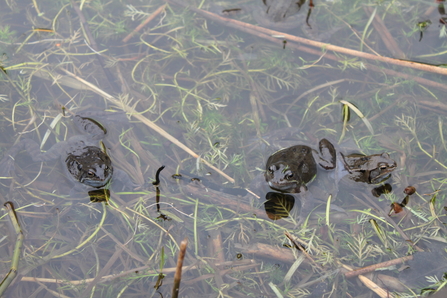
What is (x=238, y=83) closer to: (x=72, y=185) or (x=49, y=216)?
(x=72, y=185)

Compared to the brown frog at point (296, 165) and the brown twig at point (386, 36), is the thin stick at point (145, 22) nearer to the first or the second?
the brown frog at point (296, 165)

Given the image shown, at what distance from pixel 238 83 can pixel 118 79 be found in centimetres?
205

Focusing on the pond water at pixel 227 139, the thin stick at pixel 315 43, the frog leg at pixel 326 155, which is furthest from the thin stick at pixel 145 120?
the thin stick at pixel 315 43

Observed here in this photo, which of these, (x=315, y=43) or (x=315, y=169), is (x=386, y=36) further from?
(x=315, y=169)

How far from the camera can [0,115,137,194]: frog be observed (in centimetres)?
445

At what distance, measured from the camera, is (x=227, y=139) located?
199 inches

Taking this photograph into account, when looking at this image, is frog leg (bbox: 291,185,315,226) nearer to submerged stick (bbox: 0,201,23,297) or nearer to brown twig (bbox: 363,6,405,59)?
brown twig (bbox: 363,6,405,59)

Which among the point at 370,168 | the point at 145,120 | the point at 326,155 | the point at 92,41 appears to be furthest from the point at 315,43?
the point at 92,41

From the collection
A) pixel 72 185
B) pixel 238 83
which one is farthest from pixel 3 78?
pixel 238 83

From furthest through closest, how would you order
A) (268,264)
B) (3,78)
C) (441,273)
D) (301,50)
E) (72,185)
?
(301,50) → (3,78) → (72,185) → (268,264) → (441,273)

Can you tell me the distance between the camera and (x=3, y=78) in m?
5.30

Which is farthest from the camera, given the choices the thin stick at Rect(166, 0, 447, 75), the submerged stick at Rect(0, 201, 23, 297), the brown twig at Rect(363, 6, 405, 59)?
the brown twig at Rect(363, 6, 405, 59)

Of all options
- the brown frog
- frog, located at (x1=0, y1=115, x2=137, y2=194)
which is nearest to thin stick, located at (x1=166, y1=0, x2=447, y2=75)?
the brown frog

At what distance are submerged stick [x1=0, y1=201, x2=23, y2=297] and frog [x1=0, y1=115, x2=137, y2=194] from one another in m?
0.64
